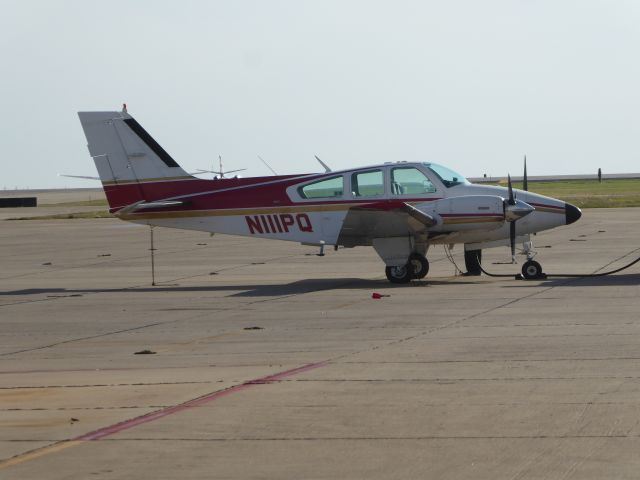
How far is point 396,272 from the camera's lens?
75.0 ft

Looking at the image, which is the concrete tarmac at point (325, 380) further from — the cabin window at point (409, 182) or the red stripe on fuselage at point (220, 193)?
the cabin window at point (409, 182)

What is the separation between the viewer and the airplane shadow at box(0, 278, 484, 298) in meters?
22.0

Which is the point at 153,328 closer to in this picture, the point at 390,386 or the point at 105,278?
the point at 390,386

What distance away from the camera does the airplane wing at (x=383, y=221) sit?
22203 mm

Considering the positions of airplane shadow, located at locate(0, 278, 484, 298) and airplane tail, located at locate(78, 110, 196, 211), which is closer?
airplane shadow, located at locate(0, 278, 484, 298)

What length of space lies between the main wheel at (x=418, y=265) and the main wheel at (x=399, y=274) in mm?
99

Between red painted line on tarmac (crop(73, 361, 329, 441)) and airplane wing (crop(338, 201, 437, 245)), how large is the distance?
390 inches

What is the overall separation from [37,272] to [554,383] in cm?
2075

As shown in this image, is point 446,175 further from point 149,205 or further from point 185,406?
point 185,406

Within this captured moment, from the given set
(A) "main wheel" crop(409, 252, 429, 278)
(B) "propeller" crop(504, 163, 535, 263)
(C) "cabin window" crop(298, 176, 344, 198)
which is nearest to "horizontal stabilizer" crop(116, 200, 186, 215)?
(C) "cabin window" crop(298, 176, 344, 198)

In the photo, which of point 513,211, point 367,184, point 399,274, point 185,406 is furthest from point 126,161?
point 185,406

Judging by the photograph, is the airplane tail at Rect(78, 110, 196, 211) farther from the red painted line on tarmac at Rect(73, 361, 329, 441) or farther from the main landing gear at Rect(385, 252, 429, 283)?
the red painted line on tarmac at Rect(73, 361, 329, 441)

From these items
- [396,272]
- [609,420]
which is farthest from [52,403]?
[396,272]

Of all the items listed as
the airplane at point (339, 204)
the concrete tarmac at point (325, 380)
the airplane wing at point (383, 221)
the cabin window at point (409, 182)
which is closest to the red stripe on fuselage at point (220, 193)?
the airplane at point (339, 204)
